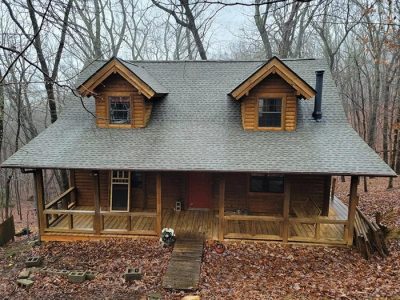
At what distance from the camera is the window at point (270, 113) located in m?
11.1

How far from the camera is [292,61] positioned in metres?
14.2

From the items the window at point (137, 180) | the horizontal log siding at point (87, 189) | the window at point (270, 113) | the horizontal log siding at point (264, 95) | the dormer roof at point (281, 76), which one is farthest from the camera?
the horizontal log siding at point (87, 189)

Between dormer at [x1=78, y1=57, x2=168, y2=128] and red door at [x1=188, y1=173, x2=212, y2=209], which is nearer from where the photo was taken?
dormer at [x1=78, y1=57, x2=168, y2=128]

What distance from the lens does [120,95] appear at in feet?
37.3

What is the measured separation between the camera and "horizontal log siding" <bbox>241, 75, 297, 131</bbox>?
35.7 feet

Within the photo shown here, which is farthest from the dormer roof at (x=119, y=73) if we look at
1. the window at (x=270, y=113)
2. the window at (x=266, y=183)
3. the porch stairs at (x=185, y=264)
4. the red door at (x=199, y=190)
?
the porch stairs at (x=185, y=264)

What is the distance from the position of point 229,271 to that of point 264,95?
6.08 m

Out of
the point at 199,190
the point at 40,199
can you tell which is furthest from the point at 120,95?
the point at 199,190

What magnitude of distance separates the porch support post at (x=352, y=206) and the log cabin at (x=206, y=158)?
0.03 m

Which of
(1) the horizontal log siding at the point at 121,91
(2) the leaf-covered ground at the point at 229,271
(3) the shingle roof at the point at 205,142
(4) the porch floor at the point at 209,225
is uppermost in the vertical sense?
(1) the horizontal log siding at the point at 121,91

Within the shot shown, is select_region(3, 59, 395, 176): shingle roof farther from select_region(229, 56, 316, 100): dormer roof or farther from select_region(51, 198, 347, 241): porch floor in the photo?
select_region(51, 198, 347, 241): porch floor

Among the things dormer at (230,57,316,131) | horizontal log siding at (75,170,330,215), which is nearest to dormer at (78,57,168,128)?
horizontal log siding at (75,170,330,215)

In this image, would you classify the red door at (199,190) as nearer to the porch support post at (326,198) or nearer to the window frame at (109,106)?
the window frame at (109,106)

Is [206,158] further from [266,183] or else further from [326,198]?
[326,198]
